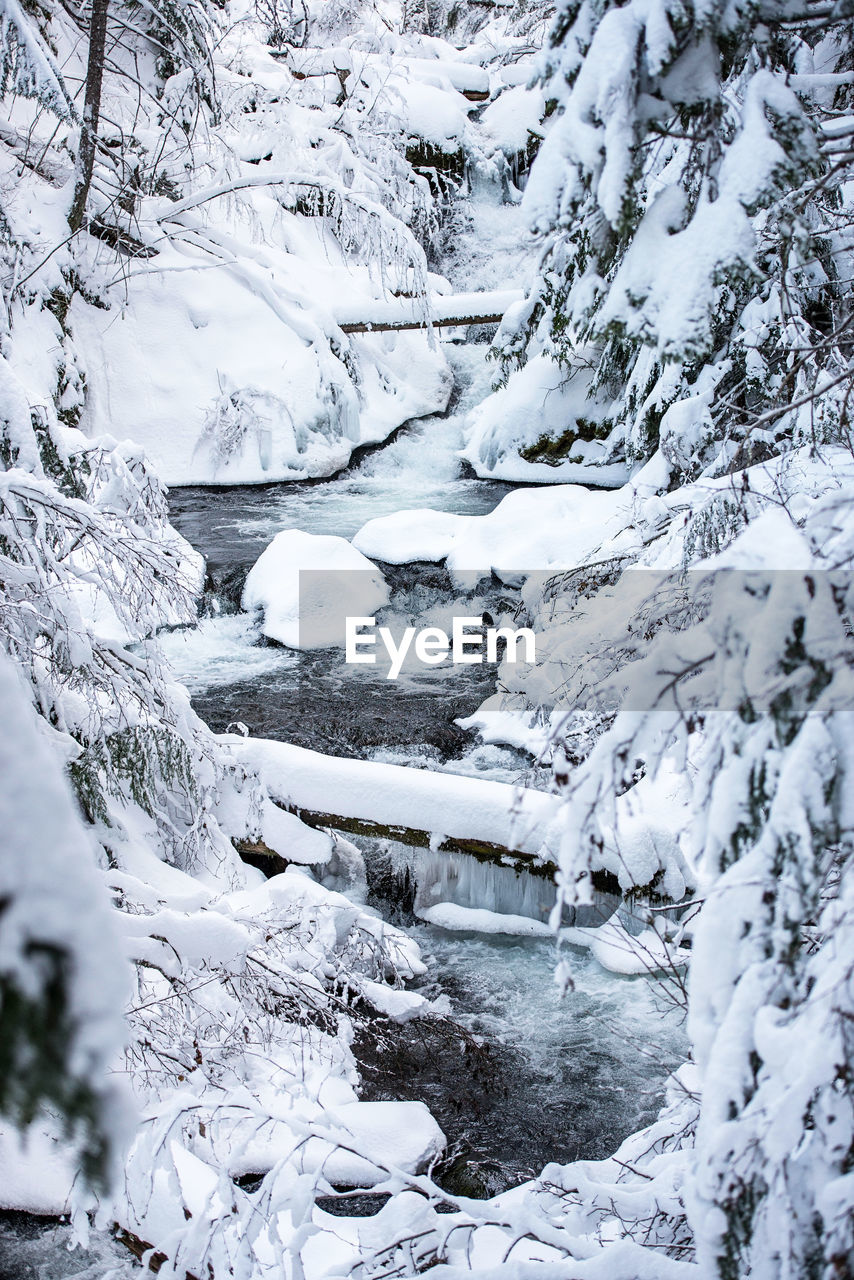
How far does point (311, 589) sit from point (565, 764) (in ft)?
24.7

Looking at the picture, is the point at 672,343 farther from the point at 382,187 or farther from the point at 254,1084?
the point at 382,187

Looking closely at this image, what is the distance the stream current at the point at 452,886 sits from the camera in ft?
14.3

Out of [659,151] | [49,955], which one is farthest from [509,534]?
[49,955]

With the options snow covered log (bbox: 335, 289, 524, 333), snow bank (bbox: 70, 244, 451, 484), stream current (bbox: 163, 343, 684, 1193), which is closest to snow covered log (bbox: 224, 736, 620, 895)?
stream current (bbox: 163, 343, 684, 1193)

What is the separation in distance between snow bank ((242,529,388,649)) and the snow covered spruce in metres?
0.15

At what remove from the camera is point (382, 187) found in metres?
10.8

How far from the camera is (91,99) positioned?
8891 millimetres

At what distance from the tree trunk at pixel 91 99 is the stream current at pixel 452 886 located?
146 inches

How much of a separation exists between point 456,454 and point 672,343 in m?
11.9

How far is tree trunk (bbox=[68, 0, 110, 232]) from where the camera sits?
8.60 metres

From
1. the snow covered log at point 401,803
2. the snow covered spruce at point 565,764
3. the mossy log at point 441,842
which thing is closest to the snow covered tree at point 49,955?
the snow covered spruce at point 565,764

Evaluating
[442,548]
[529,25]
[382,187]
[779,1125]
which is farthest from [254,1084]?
[529,25]

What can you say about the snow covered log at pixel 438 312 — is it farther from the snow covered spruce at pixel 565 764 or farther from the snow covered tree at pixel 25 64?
the snow covered tree at pixel 25 64

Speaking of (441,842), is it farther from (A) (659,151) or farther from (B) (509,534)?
(B) (509,534)
